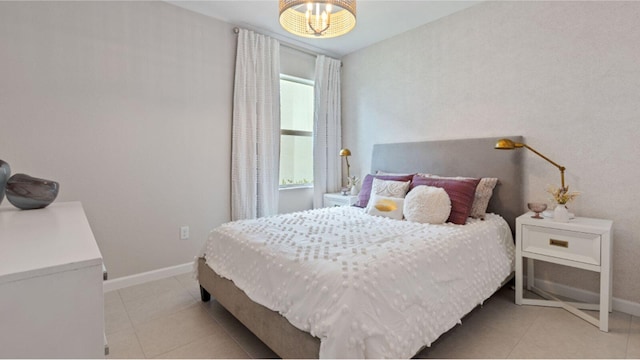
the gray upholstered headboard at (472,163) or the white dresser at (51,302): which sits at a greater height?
the gray upholstered headboard at (472,163)

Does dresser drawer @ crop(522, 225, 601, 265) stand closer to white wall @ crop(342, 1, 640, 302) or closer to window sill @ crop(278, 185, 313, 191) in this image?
white wall @ crop(342, 1, 640, 302)

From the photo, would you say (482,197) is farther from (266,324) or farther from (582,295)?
(266,324)

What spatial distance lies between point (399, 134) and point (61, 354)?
3.27 m

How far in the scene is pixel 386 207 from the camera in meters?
2.56

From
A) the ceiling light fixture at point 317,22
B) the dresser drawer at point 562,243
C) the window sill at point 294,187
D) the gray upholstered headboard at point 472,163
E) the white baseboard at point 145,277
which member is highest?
the ceiling light fixture at point 317,22

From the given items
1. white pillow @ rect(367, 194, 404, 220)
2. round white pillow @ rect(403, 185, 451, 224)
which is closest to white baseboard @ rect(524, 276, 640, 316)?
round white pillow @ rect(403, 185, 451, 224)

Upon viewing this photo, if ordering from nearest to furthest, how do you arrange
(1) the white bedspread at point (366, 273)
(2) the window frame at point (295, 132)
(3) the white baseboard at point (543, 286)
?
1. (1) the white bedspread at point (366, 273)
2. (3) the white baseboard at point (543, 286)
3. (2) the window frame at point (295, 132)

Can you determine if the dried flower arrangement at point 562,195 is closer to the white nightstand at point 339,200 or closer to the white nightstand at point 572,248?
the white nightstand at point 572,248

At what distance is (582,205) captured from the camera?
2.26m

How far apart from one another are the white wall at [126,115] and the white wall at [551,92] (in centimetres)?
214

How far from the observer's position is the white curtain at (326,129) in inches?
152

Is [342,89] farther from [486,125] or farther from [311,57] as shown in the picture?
[486,125]

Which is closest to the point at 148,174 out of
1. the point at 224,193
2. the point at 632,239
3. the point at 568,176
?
the point at 224,193

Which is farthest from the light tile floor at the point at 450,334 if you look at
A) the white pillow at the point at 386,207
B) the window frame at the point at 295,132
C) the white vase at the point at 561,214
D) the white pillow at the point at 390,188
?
the window frame at the point at 295,132
